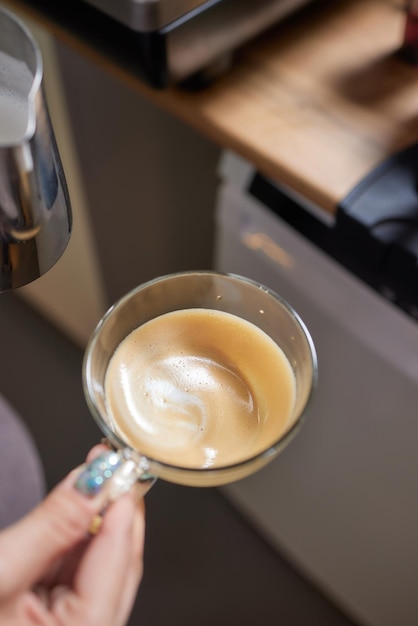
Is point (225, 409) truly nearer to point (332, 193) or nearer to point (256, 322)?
point (256, 322)

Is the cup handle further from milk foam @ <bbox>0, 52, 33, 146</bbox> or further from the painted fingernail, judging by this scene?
milk foam @ <bbox>0, 52, 33, 146</bbox>

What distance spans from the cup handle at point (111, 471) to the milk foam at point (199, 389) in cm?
2

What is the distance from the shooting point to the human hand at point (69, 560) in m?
0.40

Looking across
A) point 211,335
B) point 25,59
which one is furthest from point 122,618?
point 25,59

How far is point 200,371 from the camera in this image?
0.46 metres

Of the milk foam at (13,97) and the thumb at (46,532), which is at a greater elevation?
the milk foam at (13,97)

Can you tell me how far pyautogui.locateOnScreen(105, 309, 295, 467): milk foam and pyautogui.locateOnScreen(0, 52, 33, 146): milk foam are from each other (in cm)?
17

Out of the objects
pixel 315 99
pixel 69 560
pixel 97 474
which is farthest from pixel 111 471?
pixel 315 99

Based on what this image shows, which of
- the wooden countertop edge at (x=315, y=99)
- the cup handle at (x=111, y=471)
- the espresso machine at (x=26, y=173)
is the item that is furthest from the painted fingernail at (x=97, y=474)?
the wooden countertop edge at (x=315, y=99)

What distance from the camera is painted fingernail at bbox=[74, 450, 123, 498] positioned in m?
0.40

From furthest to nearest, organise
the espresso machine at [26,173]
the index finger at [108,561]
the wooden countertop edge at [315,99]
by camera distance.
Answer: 1. the wooden countertop edge at [315,99]
2. the index finger at [108,561]
3. the espresso machine at [26,173]

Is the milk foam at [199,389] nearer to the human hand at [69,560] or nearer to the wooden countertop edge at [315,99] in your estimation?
the human hand at [69,560]

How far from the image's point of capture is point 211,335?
48 cm

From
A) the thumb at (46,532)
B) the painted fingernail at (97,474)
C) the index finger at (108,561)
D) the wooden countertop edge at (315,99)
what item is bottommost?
the index finger at (108,561)
